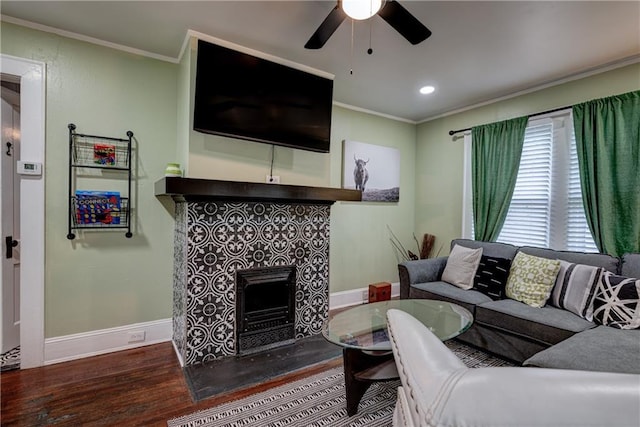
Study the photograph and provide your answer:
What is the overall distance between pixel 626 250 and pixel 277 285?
3096mm

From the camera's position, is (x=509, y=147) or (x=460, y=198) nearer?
(x=509, y=147)

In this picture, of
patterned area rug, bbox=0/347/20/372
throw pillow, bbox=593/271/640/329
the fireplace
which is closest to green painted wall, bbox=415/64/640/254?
throw pillow, bbox=593/271/640/329

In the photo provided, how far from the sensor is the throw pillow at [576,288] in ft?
7.64

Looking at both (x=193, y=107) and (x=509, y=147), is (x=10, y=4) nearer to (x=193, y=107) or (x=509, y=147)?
(x=193, y=107)

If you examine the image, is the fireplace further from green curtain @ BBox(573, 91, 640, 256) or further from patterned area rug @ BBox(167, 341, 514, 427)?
green curtain @ BBox(573, 91, 640, 256)

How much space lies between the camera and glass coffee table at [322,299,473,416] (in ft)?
6.11

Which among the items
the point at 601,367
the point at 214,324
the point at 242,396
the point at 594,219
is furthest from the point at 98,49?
the point at 594,219

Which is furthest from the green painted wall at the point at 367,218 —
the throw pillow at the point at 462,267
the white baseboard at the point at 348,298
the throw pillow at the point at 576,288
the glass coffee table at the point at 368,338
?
the throw pillow at the point at 576,288

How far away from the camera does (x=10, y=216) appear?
2.60m

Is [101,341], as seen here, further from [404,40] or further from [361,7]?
[404,40]

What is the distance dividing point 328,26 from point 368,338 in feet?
6.59

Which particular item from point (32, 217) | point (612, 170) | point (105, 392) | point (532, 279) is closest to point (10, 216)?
point (32, 217)

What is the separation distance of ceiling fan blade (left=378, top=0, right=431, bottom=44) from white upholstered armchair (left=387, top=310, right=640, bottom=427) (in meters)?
1.80

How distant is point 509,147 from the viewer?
3443mm
